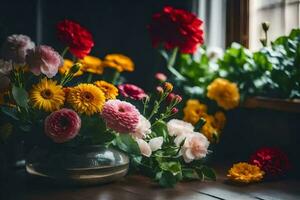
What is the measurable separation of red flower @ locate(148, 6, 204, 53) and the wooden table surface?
1.68ft

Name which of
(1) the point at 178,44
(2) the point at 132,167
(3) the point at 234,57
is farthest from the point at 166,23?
(2) the point at 132,167

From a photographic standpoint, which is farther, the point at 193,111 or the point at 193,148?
the point at 193,111

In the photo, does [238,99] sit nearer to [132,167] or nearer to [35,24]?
[132,167]

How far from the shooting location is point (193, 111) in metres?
1.44

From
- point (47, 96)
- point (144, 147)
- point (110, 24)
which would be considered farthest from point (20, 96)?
point (110, 24)

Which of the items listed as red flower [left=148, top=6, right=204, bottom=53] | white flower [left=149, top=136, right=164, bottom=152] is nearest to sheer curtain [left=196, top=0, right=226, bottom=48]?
red flower [left=148, top=6, right=204, bottom=53]

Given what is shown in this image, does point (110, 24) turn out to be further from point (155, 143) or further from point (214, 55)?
point (155, 143)

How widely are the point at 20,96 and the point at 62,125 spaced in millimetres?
111

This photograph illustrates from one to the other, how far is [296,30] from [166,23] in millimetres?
394

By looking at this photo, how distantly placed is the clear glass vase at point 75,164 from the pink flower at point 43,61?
6.6 inches

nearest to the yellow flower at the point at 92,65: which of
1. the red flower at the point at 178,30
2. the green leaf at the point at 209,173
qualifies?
the red flower at the point at 178,30

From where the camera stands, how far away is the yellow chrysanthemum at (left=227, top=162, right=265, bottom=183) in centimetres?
110

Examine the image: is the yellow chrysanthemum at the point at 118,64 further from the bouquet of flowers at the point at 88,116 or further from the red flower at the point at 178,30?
the bouquet of flowers at the point at 88,116

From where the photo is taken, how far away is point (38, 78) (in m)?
1.11
